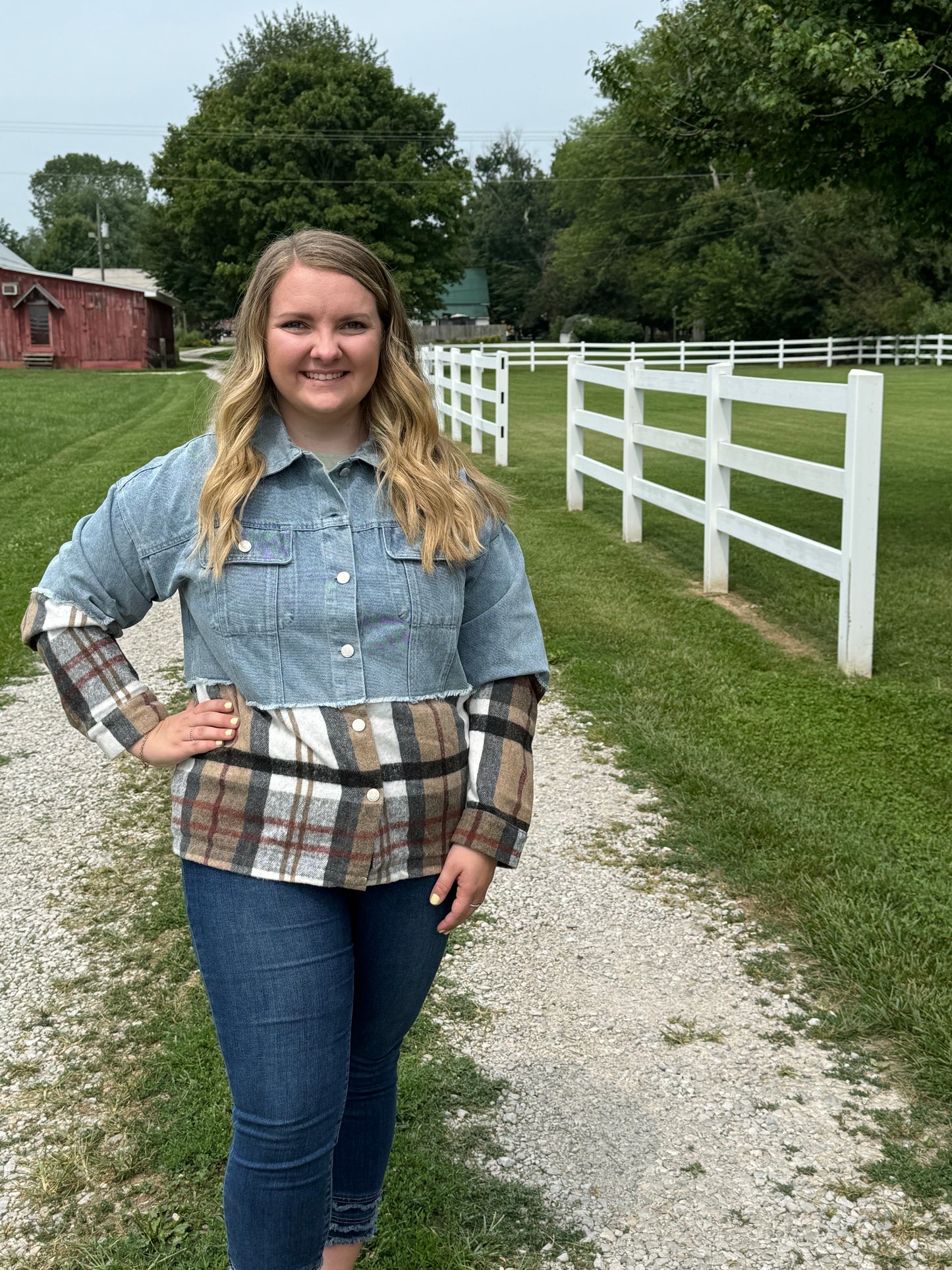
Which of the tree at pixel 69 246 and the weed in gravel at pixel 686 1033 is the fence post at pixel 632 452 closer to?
the weed in gravel at pixel 686 1033

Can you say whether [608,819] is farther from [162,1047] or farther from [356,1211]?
[356,1211]

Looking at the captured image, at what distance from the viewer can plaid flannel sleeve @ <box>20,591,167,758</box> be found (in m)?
1.97

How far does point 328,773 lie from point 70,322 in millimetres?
49683

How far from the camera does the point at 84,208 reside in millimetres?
129000

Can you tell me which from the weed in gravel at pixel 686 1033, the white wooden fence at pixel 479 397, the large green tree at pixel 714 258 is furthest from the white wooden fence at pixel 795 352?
the weed in gravel at pixel 686 1033

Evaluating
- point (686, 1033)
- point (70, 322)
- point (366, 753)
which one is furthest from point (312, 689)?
point (70, 322)

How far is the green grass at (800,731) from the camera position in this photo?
3.54 meters

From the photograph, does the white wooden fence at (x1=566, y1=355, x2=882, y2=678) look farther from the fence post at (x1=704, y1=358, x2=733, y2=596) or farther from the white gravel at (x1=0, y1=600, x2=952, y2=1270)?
the white gravel at (x1=0, y1=600, x2=952, y2=1270)

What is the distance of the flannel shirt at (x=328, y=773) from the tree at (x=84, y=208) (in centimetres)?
11182

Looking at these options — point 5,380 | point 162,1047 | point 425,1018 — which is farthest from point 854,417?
point 5,380

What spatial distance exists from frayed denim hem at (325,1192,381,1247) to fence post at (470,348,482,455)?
14931mm

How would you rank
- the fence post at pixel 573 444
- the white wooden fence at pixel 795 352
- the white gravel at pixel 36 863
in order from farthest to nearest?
1. the white wooden fence at pixel 795 352
2. the fence post at pixel 573 444
3. the white gravel at pixel 36 863

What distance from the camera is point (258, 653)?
6.22 feet

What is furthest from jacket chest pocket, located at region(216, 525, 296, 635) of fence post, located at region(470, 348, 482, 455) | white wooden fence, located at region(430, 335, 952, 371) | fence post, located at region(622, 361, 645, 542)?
white wooden fence, located at region(430, 335, 952, 371)
